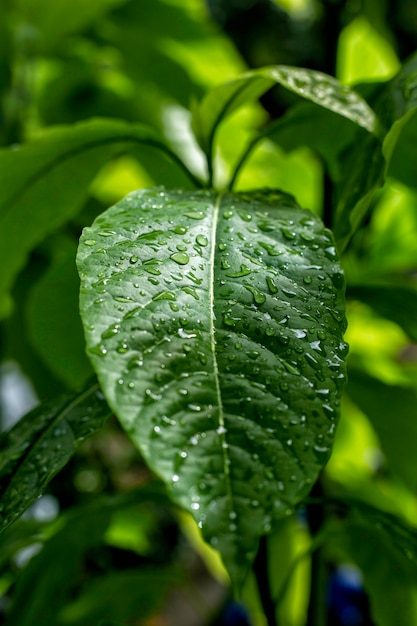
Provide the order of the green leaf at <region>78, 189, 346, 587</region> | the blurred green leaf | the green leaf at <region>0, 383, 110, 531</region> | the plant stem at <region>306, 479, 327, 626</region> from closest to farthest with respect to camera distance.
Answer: the green leaf at <region>78, 189, 346, 587</region>
the green leaf at <region>0, 383, 110, 531</region>
the plant stem at <region>306, 479, 327, 626</region>
the blurred green leaf

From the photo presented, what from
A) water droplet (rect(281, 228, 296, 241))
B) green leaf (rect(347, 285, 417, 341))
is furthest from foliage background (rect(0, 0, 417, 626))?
water droplet (rect(281, 228, 296, 241))

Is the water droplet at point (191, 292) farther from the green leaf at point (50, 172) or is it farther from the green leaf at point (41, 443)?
the green leaf at point (50, 172)

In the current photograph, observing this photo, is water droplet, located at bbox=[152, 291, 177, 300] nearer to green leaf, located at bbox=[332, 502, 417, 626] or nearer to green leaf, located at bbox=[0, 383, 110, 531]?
green leaf, located at bbox=[0, 383, 110, 531]

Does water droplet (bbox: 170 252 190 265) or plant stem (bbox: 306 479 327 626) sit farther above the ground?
water droplet (bbox: 170 252 190 265)

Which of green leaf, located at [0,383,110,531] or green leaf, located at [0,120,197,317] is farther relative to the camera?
green leaf, located at [0,120,197,317]

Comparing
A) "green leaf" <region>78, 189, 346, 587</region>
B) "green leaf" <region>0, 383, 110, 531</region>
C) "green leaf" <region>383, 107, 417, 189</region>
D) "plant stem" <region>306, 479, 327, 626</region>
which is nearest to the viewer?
"green leaf" <region>78, 189, 346, 587</region>

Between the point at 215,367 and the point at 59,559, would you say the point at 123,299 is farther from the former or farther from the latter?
the point at 59,559

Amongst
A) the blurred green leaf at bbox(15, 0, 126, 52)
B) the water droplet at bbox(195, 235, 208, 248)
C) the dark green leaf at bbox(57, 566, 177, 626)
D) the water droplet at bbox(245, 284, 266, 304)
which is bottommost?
the dark green leaf at bbox(57, 566, 177, 626)

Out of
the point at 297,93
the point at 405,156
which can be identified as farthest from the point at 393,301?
the point at 297,93
